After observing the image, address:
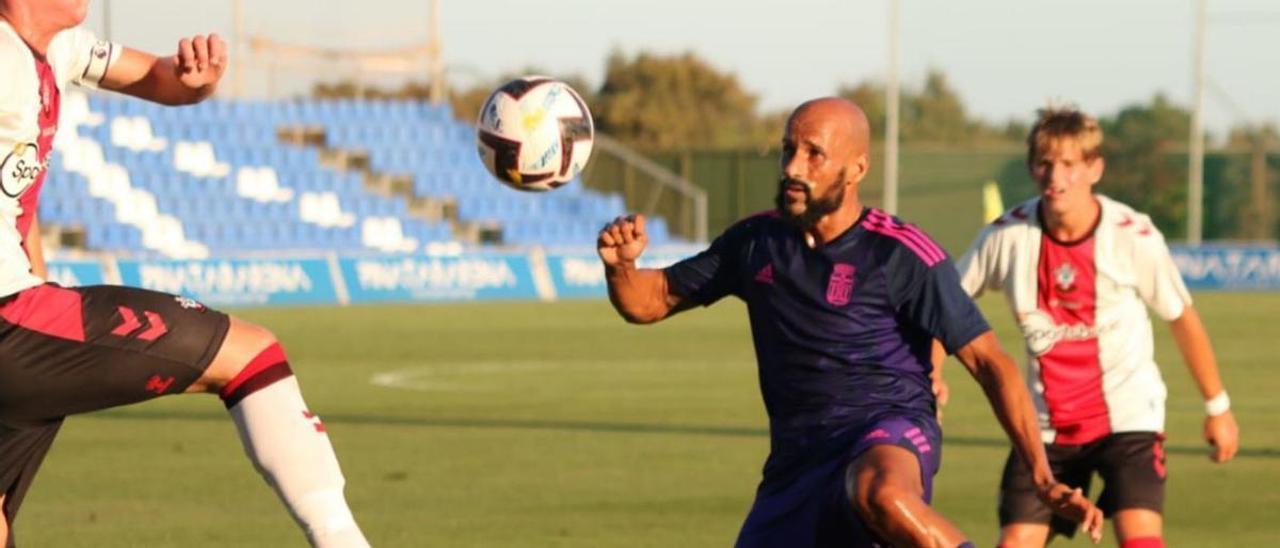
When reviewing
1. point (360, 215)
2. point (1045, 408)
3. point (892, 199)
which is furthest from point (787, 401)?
point (892, 199)

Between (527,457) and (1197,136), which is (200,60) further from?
(1197,136)

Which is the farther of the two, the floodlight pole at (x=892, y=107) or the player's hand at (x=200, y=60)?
the floodlight pole at (x=892, y=107)

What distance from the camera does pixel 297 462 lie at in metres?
6.07

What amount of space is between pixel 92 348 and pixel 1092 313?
3726mm

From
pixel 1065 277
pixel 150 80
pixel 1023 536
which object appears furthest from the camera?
pixel 1065 277

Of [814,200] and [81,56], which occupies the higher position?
[81,56]

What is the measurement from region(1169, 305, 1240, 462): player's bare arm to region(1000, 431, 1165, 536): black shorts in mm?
200

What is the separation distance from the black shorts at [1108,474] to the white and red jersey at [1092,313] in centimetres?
4

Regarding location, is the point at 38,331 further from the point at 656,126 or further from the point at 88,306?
the point at 656,126

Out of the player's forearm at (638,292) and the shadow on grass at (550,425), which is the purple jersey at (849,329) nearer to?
the player's forearm at (638,292)

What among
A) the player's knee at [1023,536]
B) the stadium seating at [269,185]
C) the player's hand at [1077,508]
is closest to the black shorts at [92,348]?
the player's hand at [1077,508]

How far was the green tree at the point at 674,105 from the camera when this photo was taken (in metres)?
74.6

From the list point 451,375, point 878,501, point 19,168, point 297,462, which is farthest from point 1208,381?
point 451,375

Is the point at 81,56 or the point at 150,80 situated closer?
the point at 81,56
